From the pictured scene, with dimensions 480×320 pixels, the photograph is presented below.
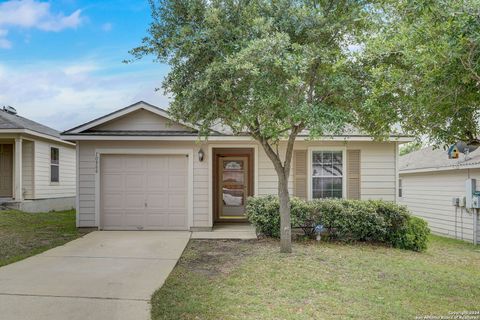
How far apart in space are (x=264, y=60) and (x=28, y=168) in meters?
12.5

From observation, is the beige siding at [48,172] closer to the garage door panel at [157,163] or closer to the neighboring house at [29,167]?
the neighboring house at [29,167]

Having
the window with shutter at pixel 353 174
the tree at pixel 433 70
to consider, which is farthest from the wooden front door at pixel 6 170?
the tree at pixel 433 70

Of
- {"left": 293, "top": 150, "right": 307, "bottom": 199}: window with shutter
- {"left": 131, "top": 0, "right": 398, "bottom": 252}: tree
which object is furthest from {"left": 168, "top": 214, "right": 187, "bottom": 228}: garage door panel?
{"left": 131, "top": 0, "right": 398, "bottom": 252}: tree

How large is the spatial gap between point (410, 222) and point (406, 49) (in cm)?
593

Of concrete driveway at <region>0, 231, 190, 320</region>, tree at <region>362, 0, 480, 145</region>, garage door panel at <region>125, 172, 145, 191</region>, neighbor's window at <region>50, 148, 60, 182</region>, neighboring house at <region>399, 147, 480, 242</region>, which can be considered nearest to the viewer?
tree at <region>362, 0, 480, 145</region>

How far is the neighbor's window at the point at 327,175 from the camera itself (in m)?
10.7

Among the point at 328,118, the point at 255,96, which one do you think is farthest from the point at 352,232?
the point at 255,96

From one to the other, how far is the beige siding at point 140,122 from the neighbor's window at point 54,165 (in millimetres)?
7422

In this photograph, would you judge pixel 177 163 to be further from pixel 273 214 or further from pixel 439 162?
pixel 439 162

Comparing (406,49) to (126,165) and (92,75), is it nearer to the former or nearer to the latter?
(126,165)

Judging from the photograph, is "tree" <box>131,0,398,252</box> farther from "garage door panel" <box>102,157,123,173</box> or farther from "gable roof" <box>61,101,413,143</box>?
"garage door panel" <box>102,157,123,173</box>

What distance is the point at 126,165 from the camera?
1086cm

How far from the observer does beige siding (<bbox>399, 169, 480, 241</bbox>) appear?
1284cm

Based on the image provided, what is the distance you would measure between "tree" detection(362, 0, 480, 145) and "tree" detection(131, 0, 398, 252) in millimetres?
709
